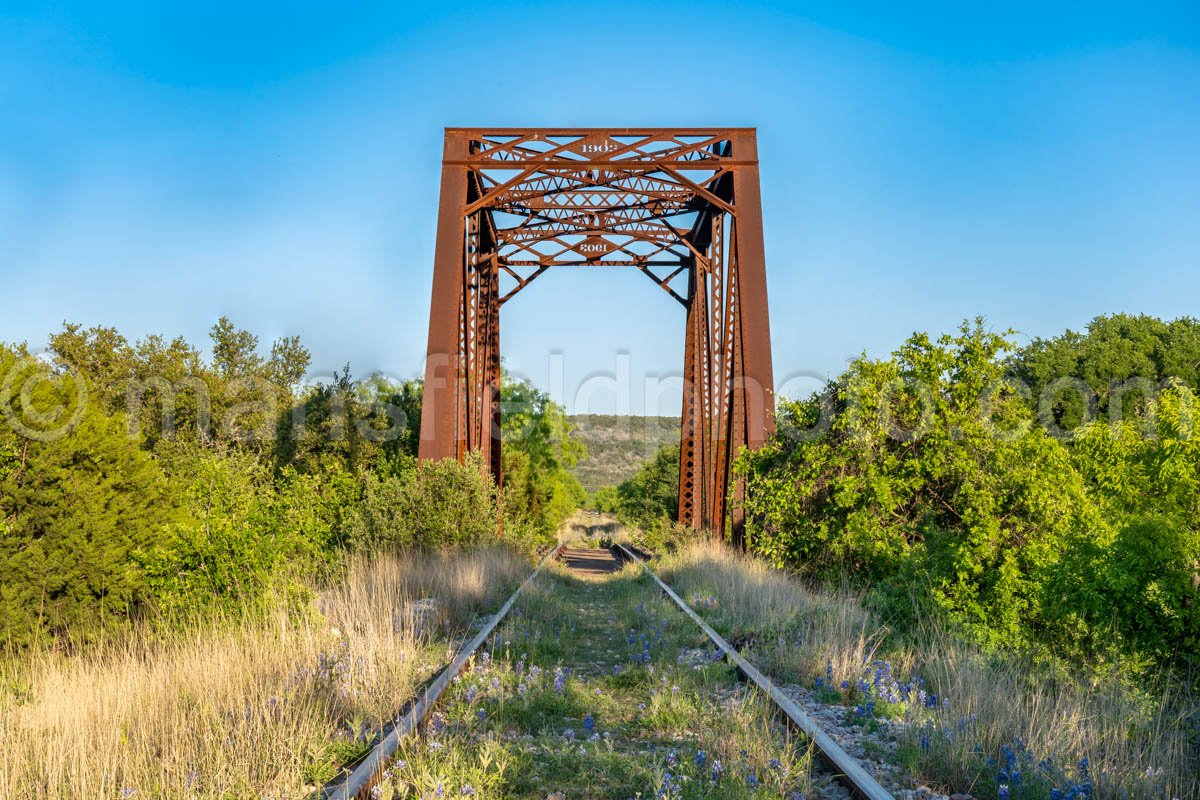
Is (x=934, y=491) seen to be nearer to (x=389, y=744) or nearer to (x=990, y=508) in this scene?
(x=990, y=508)

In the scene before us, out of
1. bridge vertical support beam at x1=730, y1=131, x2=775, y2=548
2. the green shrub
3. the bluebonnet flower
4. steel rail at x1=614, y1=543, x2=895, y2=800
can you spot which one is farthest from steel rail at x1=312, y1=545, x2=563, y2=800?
bridge vertical support beam at x1=730, y1=131, x2=775, y2=548

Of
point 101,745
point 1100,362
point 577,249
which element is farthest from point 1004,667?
point 1100,362

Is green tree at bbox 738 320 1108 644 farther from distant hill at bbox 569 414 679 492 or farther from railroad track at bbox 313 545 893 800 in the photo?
distant hill at bbox 569 414 679 492

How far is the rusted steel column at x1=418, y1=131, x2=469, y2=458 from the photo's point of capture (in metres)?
14.3

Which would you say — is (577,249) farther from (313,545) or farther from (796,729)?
(796,729)

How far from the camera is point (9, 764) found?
3.82m

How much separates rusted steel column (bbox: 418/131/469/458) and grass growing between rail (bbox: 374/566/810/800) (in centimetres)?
739

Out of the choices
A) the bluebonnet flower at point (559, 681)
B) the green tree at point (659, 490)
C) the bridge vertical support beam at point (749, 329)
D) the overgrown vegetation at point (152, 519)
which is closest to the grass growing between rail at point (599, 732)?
the bluebonnet flower at point (559, 681)

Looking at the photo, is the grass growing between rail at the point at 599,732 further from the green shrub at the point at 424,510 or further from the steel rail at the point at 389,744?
the green shrub at the point at 424,510

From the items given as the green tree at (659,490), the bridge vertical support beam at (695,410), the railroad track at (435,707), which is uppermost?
the bridge vertical support beam at (695,410)

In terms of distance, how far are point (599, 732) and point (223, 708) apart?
207 cm

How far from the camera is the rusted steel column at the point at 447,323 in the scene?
14.3m

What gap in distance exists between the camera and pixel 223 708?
446 centimetres

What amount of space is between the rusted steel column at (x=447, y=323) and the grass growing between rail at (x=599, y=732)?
24.2 ft
